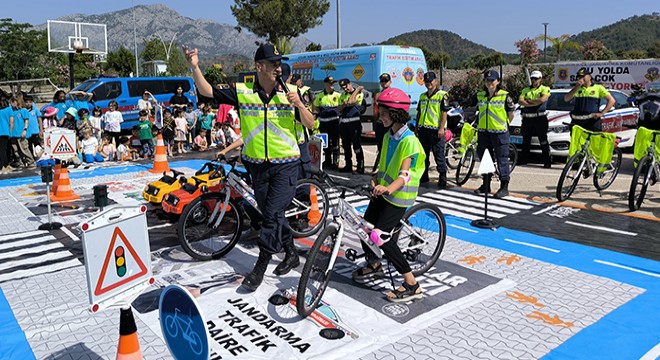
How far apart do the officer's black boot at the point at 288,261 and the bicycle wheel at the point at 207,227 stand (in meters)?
0.73

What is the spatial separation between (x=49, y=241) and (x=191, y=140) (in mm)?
10065

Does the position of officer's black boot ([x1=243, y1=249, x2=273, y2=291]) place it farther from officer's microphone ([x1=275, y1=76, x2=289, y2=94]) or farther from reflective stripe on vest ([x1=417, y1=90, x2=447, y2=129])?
reflective stripe on vest ([x1=417, y1=90, x2=447, y2=129])

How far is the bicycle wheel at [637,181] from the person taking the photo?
7488 mm

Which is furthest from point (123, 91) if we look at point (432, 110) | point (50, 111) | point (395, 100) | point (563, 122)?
point (395, 100)

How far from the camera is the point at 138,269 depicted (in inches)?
121

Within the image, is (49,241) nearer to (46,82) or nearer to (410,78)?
(410,78)

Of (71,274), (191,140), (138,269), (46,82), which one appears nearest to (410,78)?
(191,140)

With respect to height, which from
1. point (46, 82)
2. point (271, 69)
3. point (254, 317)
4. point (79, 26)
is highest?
point (79, 26)

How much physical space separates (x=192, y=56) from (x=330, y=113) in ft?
23.2

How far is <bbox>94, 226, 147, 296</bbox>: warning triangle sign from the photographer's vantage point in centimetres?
285

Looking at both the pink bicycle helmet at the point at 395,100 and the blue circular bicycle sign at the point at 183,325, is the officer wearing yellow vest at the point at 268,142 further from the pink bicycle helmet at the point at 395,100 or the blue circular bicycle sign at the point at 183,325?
the blue circular bicycle sign at the point at 183,325

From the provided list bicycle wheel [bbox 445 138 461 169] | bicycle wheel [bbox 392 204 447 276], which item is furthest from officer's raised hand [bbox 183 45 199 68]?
bicycle wheel [bbox 445 138 461 169]

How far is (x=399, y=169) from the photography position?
4473 mm

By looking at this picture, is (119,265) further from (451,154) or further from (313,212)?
(451,154)
